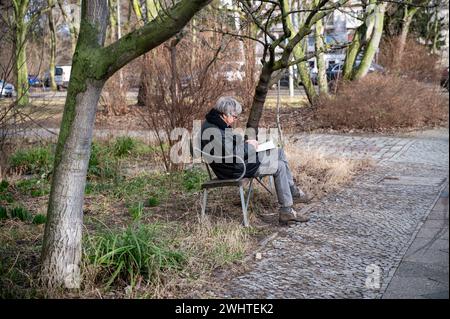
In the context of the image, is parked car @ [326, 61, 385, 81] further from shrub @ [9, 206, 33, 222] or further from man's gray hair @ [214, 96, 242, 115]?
shrub @ [9, 206, 33, 222]

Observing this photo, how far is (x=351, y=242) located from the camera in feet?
20.5

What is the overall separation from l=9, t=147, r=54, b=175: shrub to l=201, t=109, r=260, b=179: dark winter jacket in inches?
177

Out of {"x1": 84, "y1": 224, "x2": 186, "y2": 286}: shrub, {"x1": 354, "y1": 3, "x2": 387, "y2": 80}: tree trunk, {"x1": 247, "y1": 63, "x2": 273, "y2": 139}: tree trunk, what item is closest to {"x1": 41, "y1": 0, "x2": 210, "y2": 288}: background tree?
{"x1": 84, "y1": 224, "x2": 186, "y2": 286}: shrub

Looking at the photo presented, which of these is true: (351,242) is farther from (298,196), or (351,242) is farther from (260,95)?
(260,95)

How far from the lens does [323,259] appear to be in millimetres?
Result: 5664

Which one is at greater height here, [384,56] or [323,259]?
[384,56]

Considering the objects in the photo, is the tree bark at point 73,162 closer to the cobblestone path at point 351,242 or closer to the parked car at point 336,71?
the cobblestone path at point 351,242

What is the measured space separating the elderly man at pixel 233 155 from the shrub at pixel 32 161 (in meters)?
4.51

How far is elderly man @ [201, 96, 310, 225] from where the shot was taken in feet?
22.1
